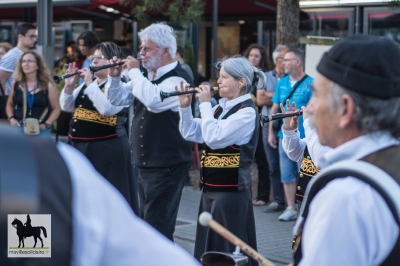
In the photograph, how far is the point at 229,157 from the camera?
198 inches

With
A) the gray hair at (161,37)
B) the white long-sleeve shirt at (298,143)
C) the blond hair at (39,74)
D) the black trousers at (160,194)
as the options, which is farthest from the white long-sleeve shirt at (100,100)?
the white long-sleeve shirt at (298,143)

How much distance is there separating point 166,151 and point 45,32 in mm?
4238

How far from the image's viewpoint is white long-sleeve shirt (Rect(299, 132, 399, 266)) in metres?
1.65

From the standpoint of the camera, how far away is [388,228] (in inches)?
65.6

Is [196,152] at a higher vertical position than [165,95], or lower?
lower

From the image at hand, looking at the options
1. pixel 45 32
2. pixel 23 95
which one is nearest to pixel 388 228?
pixel 23 95

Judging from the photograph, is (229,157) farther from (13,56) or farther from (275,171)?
(13,56)

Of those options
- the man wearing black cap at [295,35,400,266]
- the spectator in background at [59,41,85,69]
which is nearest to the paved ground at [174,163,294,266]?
the spectator in background at [59,41,85,69]

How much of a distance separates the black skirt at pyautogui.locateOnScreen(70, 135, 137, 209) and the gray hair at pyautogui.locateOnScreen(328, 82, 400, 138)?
16.9 feet

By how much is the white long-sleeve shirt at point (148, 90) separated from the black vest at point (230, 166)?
0.91 metres

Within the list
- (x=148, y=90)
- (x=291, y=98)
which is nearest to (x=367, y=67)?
(x=148, y=90)

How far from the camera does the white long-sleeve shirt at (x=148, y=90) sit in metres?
5.81

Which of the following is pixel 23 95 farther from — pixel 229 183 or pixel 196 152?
pixel 229 183

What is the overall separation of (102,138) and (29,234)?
5608mm
